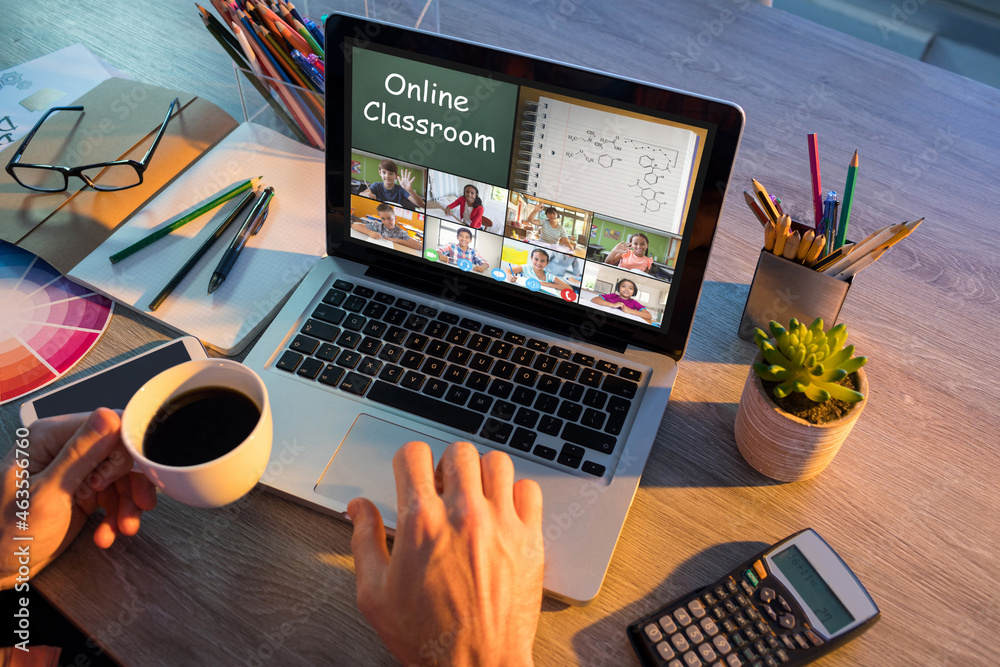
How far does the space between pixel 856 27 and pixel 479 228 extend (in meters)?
1.97

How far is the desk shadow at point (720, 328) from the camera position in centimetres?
91

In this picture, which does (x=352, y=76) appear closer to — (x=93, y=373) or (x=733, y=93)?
(x=93, y=373)

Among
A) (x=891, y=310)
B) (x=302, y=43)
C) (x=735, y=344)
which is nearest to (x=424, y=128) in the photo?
(x=302, y=43)

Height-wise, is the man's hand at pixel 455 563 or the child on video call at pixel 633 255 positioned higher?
the child on video call at pixel 633 255

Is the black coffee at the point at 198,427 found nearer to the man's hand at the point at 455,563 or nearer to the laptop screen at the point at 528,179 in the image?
the man's hand at the point at 455,563

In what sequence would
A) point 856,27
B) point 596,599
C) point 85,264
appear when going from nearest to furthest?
point 596,599
point 85,264
point 856,27

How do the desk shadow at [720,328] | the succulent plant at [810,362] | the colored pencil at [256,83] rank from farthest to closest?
the colored pencil at [256,83]
the desk shadow at [720,328]
the succulent plant at [810,362]

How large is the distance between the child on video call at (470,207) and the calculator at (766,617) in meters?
0.48

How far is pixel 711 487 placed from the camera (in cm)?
79

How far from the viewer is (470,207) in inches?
33.4

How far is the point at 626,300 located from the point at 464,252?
8.2 inches

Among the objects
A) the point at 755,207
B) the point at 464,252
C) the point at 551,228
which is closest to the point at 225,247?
the point at 464,252

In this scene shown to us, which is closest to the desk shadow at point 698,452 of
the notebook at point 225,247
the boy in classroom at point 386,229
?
the boy in classroom at point 386,229

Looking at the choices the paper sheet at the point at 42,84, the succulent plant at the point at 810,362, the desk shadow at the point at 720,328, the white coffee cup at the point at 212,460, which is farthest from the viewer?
the paper sheet at the point at 42,84
